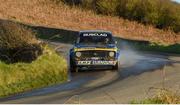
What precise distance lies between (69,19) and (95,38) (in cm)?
3294

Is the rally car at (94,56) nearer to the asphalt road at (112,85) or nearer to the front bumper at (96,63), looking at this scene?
the front bumper at (96,63)

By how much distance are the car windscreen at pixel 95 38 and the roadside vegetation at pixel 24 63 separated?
4.30ft

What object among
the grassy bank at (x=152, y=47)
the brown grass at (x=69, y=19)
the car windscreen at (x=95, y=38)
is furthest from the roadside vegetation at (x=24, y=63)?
the brown grass at (x=69, y=19)

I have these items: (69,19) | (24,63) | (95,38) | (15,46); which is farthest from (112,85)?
(69,19)

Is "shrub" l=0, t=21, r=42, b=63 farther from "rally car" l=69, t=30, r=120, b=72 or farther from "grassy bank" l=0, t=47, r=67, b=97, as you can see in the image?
"rally car" l=69, t=30, r=120, b=72

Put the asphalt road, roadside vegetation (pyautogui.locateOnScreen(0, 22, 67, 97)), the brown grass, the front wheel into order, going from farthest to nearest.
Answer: the brown grass
the front wheel
roadside vegetation (pyautogui.locateOnScreen(0, 22, 67, 97))
the asphalt road

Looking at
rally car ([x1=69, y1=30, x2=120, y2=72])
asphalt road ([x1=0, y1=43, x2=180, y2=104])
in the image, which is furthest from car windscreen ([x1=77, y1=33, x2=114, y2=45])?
asphalt road ([x1=0, y1=43, x2=180, y2=104])

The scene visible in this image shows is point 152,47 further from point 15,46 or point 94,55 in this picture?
point 15,46

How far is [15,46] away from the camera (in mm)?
22281

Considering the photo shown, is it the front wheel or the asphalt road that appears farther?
the front wheel

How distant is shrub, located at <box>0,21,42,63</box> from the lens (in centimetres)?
2205

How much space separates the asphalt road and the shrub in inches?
68.3

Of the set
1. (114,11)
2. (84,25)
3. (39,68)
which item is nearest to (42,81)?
(39,68)

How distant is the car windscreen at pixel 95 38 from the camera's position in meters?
24.4
